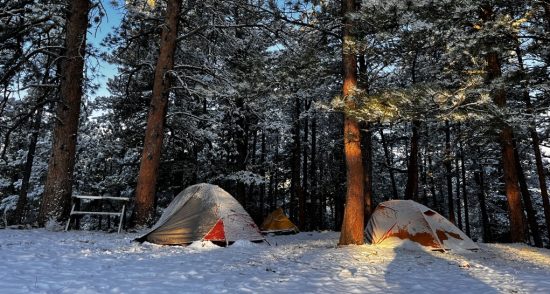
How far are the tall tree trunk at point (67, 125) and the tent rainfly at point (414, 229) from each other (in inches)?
338

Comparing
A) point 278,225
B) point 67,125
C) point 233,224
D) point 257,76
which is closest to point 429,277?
point 233,224

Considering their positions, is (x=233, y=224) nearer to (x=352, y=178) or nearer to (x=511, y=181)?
(x=352, y=178)

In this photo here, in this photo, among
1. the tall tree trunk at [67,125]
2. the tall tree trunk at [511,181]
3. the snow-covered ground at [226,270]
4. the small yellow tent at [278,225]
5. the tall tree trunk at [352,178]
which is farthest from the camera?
the small yellow tent at [278,225]

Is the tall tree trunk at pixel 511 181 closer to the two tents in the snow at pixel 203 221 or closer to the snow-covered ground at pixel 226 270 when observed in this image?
the snow-covered ground at pixel 226 270

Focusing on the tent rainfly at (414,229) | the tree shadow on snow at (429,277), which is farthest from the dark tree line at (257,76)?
the tree shadow on snow at (429,277)

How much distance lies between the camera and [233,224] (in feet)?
31.0

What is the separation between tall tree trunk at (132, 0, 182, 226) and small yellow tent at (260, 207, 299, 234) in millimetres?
9326

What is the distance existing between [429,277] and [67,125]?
9295 millimetres

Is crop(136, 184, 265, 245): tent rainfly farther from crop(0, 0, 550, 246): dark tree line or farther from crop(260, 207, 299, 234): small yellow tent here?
crop(260, 207, 299, 234): small yellow tent

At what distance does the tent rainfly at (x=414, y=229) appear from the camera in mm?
10438

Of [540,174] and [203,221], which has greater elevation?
[540,174]

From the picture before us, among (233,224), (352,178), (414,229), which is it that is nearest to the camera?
(233,224)

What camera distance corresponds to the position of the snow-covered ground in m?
4.53

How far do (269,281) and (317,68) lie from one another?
25.6 feet
